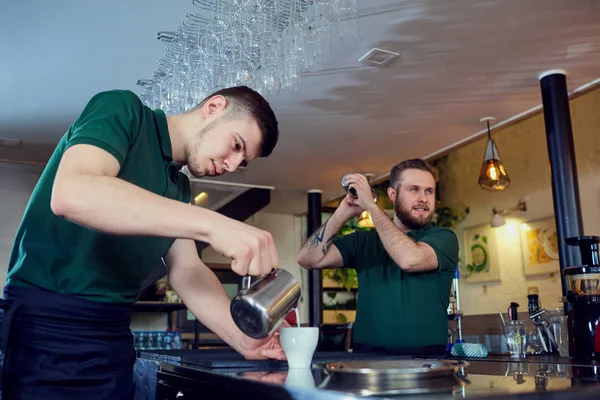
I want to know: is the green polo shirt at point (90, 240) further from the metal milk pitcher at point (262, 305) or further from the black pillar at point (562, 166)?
the black pillar at point (562, 166)

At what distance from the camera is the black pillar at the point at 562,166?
3.42 metres

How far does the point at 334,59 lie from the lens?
345 cm

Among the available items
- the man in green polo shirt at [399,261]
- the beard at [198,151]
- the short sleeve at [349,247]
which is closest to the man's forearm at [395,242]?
the man in green polo shirt at [399,261]

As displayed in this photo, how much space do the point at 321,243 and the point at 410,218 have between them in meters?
0.38

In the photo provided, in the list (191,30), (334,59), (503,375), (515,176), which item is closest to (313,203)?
(515,176)

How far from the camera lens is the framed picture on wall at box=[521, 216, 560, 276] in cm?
580

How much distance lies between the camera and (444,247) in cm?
209

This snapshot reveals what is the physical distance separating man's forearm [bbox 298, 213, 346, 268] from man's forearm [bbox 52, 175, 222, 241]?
1434 millimetres

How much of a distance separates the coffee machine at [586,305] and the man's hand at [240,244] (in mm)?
1137

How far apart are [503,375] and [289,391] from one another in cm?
38

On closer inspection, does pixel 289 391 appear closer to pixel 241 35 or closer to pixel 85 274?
pixel 85 274

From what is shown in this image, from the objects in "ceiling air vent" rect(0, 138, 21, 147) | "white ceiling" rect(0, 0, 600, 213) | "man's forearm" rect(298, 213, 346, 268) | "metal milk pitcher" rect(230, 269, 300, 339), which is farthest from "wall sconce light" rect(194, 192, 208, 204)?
"metal milk pitcher" rect(230, 269, 300, 339)

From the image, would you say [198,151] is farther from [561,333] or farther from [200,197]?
[200,197]

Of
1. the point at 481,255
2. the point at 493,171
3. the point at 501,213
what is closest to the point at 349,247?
the point at 493,171
